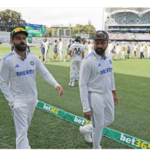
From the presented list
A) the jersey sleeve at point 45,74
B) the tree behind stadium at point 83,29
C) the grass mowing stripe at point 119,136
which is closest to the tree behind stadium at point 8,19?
the tree behind stadium at point 83,29

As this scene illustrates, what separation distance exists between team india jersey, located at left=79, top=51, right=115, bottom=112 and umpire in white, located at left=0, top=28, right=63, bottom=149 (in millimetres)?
803

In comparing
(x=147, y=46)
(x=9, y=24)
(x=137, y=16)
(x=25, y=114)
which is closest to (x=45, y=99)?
(x=25, y=114)

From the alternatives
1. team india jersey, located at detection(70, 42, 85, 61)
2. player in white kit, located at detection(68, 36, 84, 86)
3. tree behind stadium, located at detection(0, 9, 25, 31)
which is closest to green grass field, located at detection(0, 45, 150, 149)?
player in white kit, located at detection(68, 36, 84, 86)

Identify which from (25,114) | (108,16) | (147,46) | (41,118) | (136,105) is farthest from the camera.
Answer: (108,16)

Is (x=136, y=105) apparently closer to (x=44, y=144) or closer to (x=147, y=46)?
(x=44, y=144)

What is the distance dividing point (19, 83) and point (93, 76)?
117 cm

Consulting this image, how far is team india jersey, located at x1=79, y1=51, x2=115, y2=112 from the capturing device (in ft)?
10.9

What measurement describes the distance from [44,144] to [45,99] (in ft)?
10.5

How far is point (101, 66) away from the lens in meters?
3.39

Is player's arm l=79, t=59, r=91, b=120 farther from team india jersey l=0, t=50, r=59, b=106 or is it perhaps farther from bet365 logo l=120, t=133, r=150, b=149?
bet365 logo l=120, t=133, r=150, b=149

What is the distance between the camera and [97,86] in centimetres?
338

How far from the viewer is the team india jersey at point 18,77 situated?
10.4 feet

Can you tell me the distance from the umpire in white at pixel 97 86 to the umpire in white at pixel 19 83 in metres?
0.82

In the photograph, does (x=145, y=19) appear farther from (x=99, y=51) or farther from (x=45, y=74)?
(x=45, y=74)
